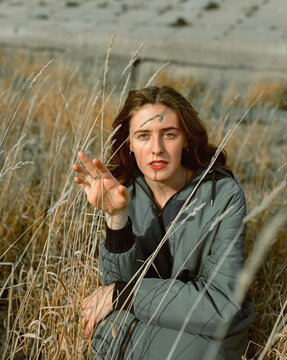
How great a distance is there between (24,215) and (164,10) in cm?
461

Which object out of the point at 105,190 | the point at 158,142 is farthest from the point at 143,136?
the point at 105,190

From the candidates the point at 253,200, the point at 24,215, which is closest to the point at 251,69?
the point at 253,200

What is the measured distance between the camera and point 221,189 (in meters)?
1.55

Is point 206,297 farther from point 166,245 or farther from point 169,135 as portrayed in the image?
point 169,135

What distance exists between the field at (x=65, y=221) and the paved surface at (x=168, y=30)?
301mm

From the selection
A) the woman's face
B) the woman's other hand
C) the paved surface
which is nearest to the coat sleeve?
the woman's other hand

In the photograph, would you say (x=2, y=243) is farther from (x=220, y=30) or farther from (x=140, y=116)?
(x=220, y=30)

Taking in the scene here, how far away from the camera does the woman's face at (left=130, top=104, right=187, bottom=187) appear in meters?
1.51

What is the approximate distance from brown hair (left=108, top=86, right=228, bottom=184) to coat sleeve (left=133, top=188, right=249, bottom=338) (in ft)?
1.10

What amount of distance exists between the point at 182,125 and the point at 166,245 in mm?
483

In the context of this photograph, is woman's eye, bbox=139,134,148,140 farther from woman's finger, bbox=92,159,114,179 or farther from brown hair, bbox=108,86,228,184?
woman's finger, bbox=92,159,114,179

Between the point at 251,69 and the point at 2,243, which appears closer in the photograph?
the point at 2,243

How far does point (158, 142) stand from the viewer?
1.50 metres

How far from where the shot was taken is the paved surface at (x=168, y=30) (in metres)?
3.80
